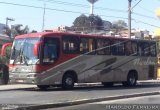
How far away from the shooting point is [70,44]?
2584cm

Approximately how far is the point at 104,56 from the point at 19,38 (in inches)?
226

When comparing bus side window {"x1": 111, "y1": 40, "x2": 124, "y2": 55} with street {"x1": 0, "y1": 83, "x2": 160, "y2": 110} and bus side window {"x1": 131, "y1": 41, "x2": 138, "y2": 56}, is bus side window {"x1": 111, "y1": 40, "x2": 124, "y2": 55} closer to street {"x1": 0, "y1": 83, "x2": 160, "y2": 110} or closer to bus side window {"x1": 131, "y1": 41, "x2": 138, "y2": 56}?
bus side window {"x1": 131, "y1": 41, "x2": 138, "y2": 56}

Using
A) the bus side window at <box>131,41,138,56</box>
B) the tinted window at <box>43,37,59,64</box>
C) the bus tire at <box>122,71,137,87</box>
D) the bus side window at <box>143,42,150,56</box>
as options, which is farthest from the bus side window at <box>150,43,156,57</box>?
the tinted window at <box>43,37,59,64</box>

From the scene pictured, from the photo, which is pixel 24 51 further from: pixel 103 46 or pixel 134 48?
pixel 134 48

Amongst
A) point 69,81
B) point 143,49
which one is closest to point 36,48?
point 69,81

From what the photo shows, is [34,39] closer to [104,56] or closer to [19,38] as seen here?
[19,38]

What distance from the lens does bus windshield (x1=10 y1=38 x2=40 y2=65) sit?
24550 millimetres

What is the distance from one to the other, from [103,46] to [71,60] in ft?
10.9

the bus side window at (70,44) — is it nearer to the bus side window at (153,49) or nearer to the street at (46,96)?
the street at (46,96)

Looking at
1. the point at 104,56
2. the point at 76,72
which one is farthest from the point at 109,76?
the point at 76,72

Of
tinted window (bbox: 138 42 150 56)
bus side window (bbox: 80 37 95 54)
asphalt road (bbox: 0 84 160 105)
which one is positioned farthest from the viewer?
tinted window (bbox: 138 42 150 56)

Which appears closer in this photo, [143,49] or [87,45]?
[87,45]

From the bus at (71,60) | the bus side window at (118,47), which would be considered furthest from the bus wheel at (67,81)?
the bus side window at (118,47)

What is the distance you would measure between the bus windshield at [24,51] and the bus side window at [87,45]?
3308 millimetres
